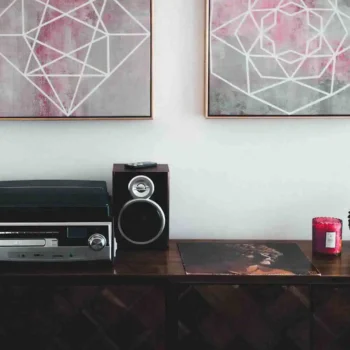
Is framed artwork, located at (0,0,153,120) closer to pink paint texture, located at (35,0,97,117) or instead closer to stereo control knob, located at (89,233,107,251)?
pink paint texture, located at (35,0,97,117)

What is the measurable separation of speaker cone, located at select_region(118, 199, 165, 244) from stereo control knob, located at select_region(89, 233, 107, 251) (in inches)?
7.5

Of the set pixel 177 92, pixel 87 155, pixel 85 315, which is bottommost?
pixel 85 315

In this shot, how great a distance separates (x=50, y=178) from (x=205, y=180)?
1.96 ft

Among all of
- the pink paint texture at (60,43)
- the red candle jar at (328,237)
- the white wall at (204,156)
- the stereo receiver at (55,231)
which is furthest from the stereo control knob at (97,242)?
the red candle jar at (328,237)

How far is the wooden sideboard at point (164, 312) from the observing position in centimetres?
169

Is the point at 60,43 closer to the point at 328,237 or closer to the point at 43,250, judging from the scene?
the point at 43,250

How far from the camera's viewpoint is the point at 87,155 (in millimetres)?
2121

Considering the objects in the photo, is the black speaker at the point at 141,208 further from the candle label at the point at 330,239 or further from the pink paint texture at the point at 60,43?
the candle label at the point at 330,239

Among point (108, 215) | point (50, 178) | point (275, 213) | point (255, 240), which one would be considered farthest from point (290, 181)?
point (50, 178)

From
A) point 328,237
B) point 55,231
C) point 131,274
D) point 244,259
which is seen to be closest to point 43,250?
point 55,231

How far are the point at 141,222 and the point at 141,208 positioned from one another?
0.17 feet

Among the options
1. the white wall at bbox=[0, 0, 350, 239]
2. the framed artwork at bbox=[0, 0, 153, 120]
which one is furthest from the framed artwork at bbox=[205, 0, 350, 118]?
the framed artwork at bbox=[0, 0, 153, 120]

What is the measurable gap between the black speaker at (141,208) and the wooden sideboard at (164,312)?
23 cm

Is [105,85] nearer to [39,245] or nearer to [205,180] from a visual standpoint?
[205,180]
